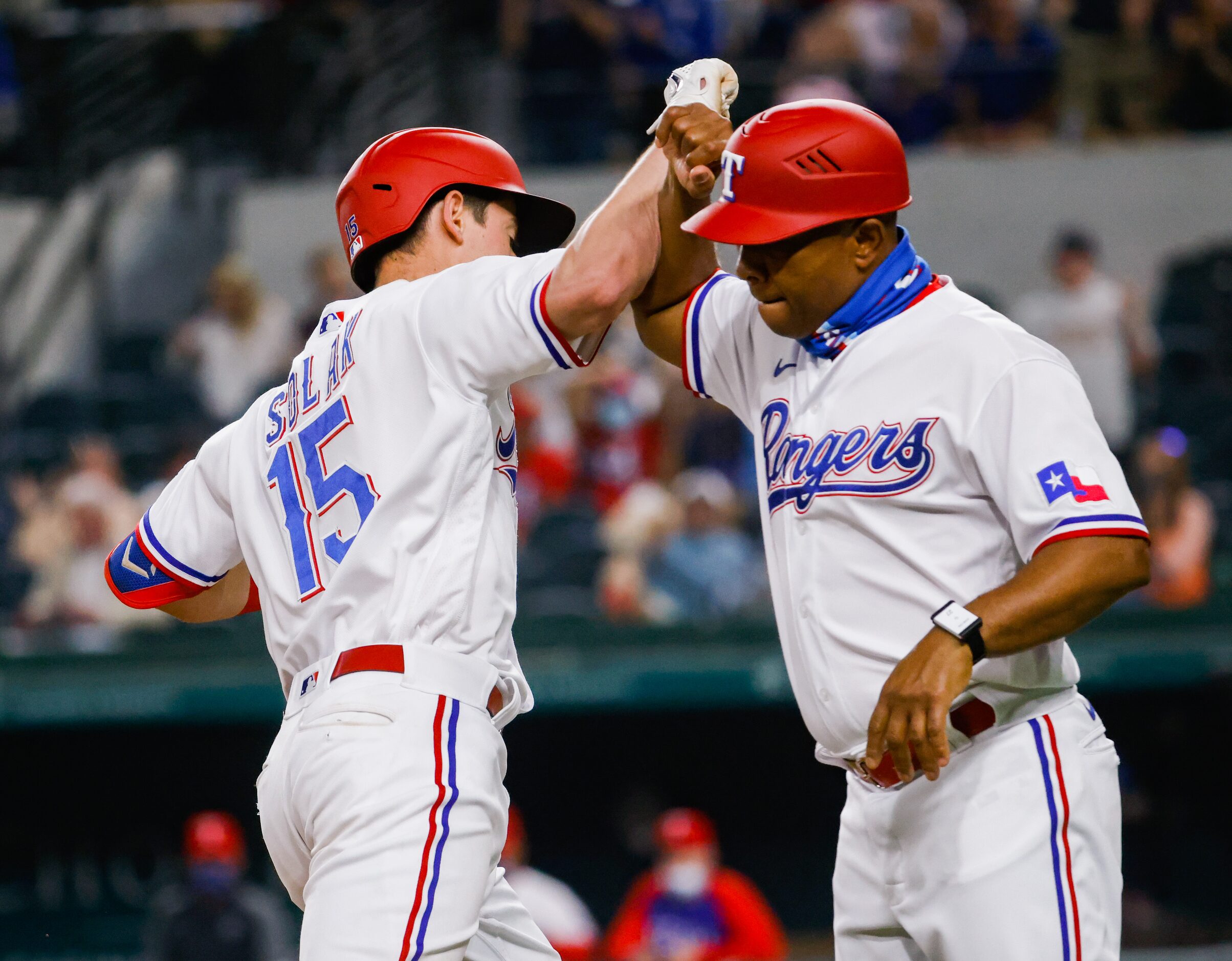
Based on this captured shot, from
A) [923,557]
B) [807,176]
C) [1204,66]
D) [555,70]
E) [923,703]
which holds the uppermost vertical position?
[555,70]

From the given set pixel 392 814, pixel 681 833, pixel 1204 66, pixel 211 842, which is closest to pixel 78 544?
pixel 211 842

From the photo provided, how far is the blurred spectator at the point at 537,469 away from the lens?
8312 millimetres

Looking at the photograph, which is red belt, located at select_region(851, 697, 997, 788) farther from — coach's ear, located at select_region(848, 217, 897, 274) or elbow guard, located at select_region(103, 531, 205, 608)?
elbow guard, located at select_region(103, 531, 205, 608)

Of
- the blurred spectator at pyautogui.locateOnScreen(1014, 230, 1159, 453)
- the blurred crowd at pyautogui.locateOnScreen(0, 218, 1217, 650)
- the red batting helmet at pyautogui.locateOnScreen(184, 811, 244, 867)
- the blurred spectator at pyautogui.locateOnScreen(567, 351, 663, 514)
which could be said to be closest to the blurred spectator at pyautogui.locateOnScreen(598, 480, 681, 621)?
the blurred crowd at pyautogui.locateOnScreen(0, 218, 1217, 650)

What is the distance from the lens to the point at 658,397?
8.53m

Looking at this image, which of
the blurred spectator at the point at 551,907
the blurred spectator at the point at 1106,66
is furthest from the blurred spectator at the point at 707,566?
the blurred spectator at the point at 1106,66

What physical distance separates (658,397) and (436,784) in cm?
598

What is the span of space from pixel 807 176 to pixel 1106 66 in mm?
7751

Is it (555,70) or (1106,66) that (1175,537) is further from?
(555,70)

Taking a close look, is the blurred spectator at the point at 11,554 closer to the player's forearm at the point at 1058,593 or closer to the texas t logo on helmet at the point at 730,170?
the texas t logo on helmet at the point at 730,170

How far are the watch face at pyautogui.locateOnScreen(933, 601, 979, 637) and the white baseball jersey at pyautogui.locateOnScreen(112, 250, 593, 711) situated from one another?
749 mm

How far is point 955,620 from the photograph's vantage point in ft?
8.35

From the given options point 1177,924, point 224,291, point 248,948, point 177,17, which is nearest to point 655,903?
point 248,948

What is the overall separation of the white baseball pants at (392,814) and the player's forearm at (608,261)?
2.07ft
